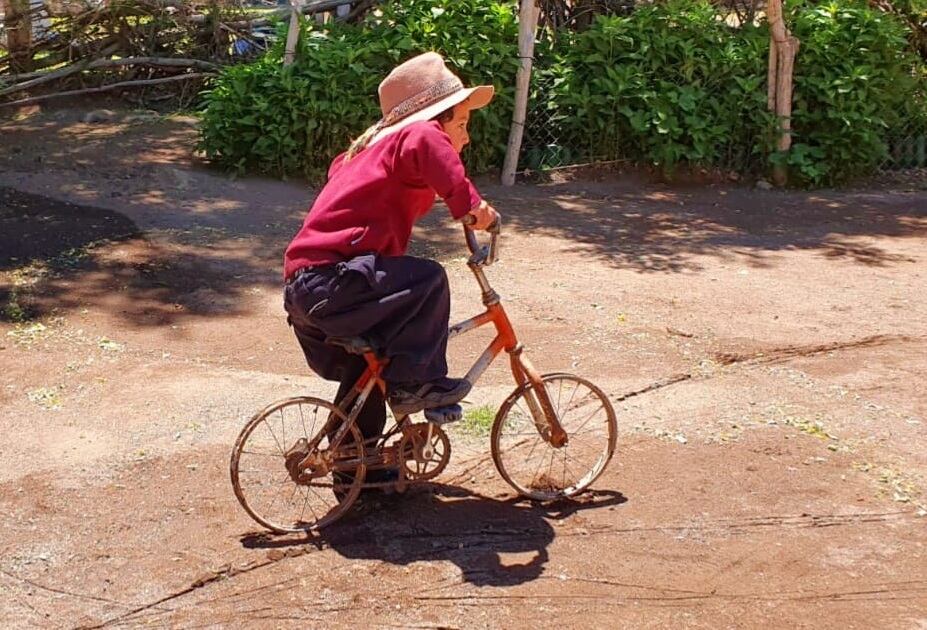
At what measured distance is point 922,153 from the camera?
10750 mm

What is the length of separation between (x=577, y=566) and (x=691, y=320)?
293cm

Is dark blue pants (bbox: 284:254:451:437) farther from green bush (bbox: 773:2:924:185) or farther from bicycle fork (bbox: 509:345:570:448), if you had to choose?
green bush (bbox: 773:2:924:185)

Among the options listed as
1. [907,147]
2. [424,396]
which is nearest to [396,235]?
[424,396]

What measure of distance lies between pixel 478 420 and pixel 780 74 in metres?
5.94

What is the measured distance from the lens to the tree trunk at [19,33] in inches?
427

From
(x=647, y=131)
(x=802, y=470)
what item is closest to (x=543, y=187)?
(x=647, y=131)

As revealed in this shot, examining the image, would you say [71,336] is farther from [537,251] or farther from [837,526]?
[837,526]

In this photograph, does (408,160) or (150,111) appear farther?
(150,111)

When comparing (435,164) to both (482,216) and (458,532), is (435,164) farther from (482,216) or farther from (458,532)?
(458,532)

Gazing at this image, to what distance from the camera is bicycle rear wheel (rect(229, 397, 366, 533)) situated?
4082 millimetres

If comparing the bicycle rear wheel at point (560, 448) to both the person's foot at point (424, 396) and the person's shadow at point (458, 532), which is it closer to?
the person's shadow at point (458, 532)

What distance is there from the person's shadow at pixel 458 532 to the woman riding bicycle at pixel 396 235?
47cm

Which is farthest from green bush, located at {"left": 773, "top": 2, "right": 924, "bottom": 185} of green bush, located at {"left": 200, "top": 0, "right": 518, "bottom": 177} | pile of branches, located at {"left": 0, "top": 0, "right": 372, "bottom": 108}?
pile of branches, located at {"left": 0, "top": 0, "right": 372, "bottom": 108}

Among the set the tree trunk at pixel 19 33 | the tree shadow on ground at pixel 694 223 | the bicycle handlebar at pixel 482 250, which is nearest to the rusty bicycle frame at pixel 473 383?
the bicycle handlebar at pixel 482 250
